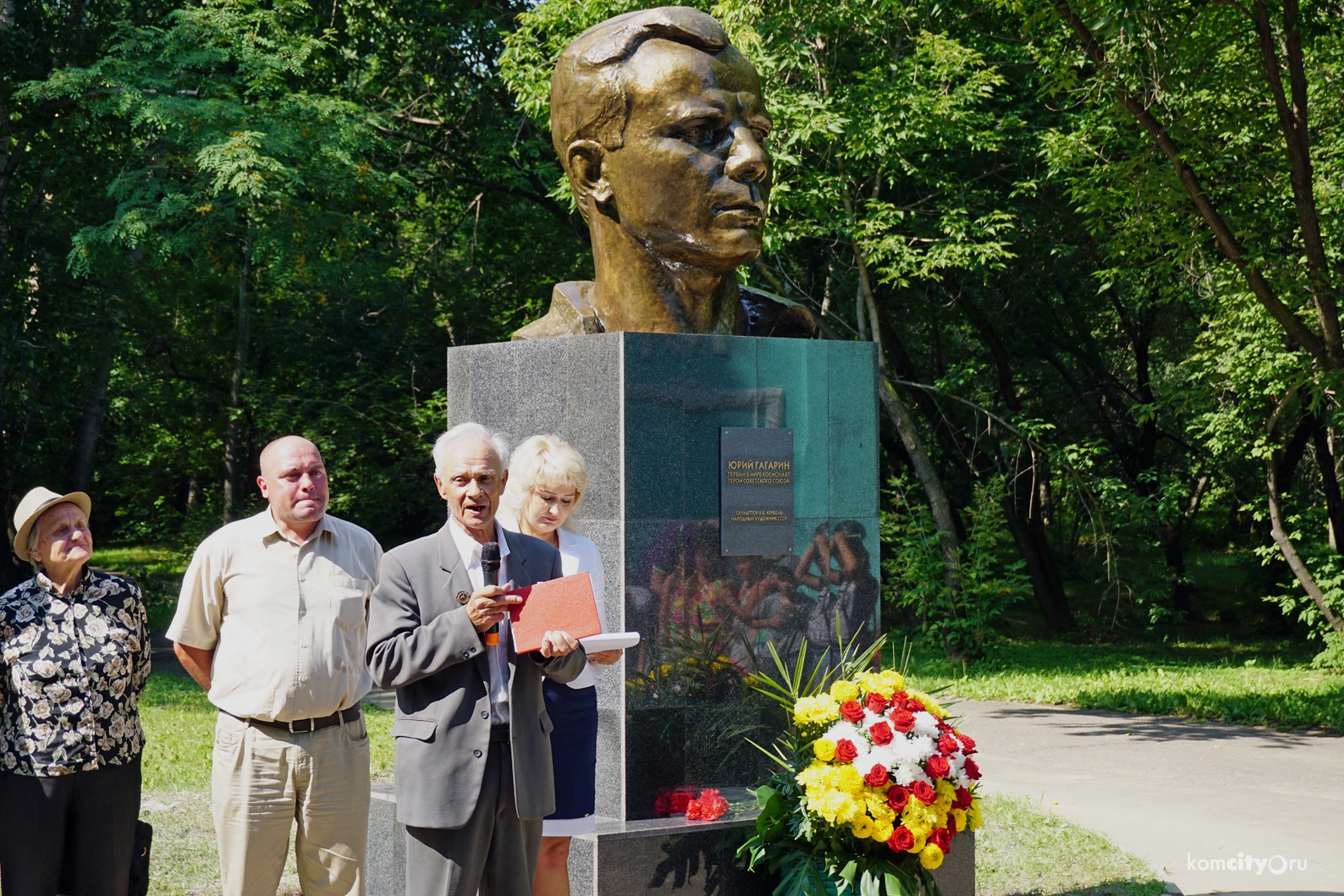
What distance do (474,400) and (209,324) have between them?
17408 millimetres

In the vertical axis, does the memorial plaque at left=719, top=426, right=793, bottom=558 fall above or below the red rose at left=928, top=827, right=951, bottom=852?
above

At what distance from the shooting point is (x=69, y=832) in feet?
14.4

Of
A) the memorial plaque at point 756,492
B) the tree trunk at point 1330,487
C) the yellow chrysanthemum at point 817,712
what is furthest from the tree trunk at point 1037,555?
the yellow chrysanthemum at point 817,712

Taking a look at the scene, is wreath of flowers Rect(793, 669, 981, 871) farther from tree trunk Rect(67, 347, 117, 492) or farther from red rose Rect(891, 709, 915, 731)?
tree trunk Rect(67, 347, 117, 492)

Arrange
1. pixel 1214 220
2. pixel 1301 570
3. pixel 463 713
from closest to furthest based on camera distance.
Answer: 1. pixel 463 713
2. pixel 1214 220
3. pixel 1301 570

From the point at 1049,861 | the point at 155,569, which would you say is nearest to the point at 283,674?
the point at 1049,861

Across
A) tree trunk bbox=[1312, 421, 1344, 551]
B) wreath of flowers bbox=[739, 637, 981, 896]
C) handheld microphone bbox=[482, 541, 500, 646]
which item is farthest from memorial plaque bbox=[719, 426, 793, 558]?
tree trunk bbox=[1312, 421, 1344, 551]

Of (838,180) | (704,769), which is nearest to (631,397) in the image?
(704,769)

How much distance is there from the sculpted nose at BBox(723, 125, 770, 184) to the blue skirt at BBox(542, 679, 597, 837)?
241 cm

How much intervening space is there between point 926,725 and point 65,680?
2.82 meters

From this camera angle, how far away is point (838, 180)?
1327cm

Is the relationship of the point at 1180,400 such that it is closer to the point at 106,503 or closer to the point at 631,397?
the point at 631,397

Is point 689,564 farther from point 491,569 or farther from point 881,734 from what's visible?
A: point 491,569

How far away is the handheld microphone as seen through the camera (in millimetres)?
3447
